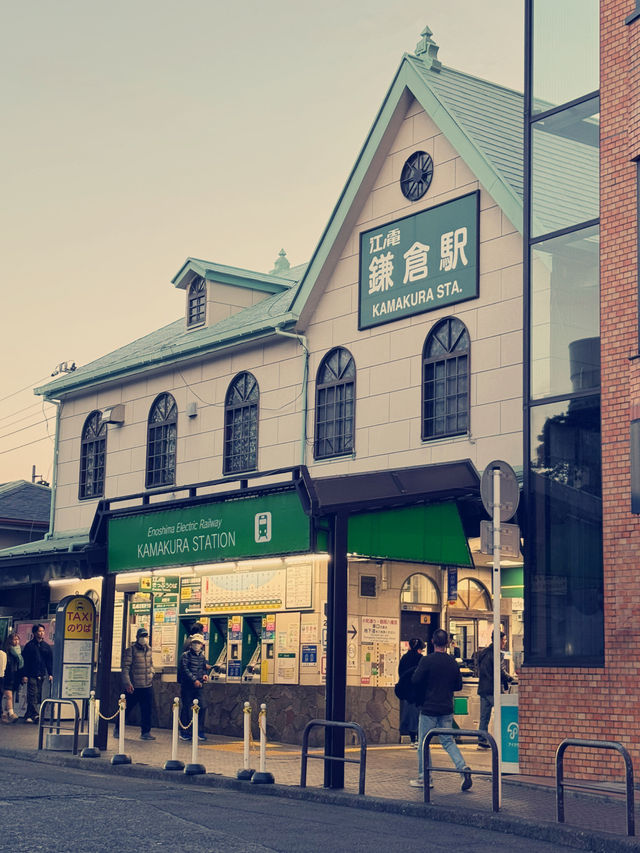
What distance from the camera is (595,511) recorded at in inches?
615

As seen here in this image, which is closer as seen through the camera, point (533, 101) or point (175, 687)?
point (533, 101)

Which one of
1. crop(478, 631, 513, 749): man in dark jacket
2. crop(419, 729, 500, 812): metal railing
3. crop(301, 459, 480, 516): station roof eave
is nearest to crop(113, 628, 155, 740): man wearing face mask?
crop(478, 631, 513, 749): man in dark jacket

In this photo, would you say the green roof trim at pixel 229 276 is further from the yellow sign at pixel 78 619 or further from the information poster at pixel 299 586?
the yellow sign at pixel 78 619

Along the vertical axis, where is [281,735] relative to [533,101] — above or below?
below

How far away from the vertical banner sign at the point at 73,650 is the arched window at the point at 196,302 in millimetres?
9015

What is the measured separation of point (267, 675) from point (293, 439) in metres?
4.36

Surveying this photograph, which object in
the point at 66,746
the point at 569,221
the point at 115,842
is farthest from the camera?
the point at 66,746

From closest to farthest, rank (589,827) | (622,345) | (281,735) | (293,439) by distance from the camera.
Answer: (589,827)
(622,345)
(281,735)
(293,439)

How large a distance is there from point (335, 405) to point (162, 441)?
5.57m

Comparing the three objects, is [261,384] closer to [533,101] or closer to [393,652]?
[393,652]

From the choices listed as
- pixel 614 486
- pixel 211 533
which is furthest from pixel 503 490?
pixel 211 533

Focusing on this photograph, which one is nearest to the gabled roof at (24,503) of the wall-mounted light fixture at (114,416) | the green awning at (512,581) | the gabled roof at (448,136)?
the wall-mounted light fixture at (114,416)

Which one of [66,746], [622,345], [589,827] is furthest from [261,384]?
[589,827]

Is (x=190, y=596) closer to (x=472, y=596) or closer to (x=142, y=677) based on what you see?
(x=142, y=677)
